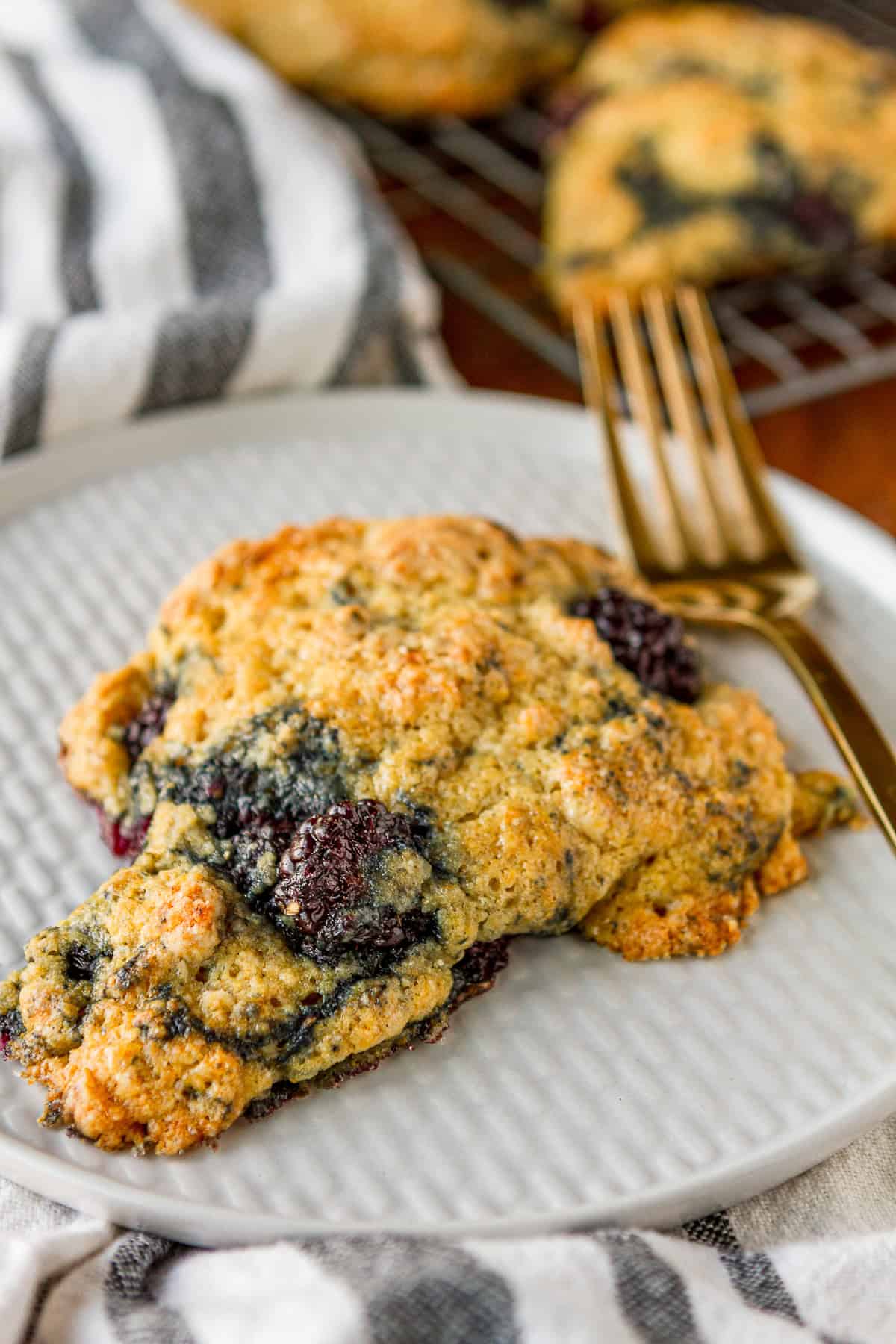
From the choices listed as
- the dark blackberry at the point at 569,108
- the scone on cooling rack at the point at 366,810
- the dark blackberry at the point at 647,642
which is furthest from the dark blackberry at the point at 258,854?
the dark blackberry at the point at 569,108

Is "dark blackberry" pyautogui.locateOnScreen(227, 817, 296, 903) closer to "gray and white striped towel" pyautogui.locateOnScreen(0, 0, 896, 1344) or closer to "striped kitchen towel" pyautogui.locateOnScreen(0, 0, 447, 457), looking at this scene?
"gray and white striped towel" pyautogui.locateOnScreen(0, 0, 896, 1344)

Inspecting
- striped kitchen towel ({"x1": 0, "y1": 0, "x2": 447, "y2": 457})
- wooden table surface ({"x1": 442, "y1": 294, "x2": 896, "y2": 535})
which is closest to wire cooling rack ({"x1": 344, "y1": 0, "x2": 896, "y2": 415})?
wooden table surface ({"x1": 442, "y1": 294, "x2": 896, "y2": 535})

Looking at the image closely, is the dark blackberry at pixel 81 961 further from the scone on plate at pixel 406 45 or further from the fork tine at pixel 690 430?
the scone on plate at pixel 406 45

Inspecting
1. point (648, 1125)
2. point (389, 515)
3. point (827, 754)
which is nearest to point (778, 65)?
point (389, 515)

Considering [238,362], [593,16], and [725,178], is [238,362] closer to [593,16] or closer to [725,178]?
[725,178]

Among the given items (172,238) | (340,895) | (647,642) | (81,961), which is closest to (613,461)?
(647,642)

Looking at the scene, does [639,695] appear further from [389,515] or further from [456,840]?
[389,515]
